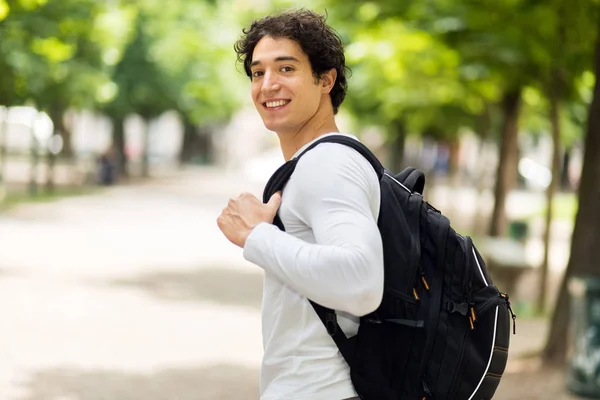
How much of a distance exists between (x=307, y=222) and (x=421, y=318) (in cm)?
34

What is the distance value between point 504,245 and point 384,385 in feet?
48.0

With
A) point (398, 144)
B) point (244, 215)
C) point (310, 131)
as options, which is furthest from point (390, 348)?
point (398, 144)

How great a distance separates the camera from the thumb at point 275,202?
98.6 inches

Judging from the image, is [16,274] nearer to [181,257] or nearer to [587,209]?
[181,257]

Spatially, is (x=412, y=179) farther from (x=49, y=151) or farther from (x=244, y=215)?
(x=49, y=151)

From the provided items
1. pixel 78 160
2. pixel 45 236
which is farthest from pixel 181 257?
pixel 78 160

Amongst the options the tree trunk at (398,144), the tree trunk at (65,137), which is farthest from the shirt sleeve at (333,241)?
the tree trunk at (65,137)

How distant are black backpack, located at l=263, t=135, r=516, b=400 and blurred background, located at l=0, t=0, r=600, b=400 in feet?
2.91

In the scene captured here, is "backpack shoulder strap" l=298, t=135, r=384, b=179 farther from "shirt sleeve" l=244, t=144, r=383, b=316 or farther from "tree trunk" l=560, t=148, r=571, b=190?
"tree trunk" l=560, t=148, r=571, b=190

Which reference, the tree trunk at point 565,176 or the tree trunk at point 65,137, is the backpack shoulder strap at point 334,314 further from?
the tree trunk at point 565,176

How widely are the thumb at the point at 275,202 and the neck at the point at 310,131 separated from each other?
0.22 metres

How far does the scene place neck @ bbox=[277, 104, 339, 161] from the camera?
8.79 ft

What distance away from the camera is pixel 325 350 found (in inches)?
98.4

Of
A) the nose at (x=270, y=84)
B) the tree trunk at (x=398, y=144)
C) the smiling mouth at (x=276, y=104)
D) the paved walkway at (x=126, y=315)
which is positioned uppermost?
the nose at (x=270, y=84)
